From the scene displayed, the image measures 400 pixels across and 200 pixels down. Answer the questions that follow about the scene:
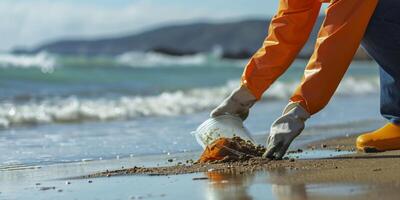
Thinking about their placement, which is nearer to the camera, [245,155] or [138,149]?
[245,155]

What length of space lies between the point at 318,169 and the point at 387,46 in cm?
68

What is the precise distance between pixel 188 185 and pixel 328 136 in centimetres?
250

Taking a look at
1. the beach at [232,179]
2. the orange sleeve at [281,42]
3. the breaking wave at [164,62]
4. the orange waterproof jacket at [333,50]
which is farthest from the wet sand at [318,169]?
the breaking wave at [164,62]

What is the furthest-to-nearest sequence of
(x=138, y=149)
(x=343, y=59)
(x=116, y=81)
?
(x=116, y=81) < (x=138, y=149) < (x=343, y=59)

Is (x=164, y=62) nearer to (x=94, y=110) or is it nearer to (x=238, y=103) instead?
(x=94, y=110)

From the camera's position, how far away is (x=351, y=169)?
10.8 ft

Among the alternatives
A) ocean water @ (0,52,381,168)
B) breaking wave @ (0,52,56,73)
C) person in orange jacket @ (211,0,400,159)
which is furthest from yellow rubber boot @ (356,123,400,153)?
breaking wave @ (0,52,56,73)

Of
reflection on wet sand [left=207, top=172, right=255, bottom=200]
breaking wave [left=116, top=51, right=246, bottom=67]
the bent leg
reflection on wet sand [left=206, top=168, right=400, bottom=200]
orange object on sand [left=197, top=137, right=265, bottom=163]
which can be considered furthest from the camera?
breaking wave [left=116, top=51, right=246, bottom=67]

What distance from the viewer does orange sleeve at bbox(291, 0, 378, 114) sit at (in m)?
3.49

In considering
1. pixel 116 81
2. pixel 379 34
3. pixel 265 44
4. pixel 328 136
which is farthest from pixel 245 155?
pixel 116 81

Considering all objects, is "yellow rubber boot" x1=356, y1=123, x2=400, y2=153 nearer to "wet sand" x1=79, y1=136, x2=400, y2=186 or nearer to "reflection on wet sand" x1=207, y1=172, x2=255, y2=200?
"wet sand" x1=79, y1=136, x2=400, y2=186

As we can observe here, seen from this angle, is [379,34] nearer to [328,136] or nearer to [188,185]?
[188,185]

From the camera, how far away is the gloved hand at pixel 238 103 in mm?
3836

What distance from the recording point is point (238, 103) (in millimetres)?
3869
